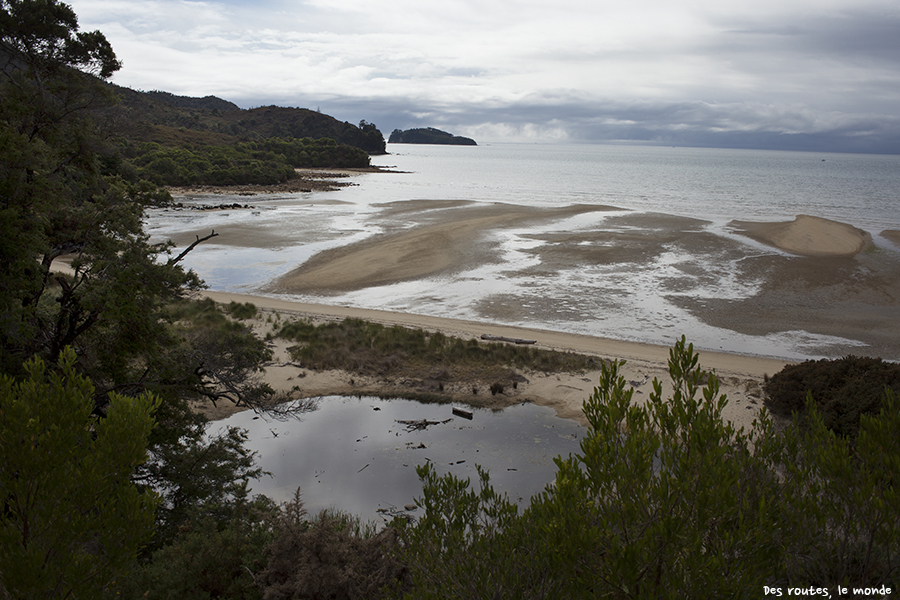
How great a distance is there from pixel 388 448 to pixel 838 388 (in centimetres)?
962

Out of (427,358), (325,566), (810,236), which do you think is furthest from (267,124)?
(325,566)

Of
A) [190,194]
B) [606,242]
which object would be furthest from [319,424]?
[190,194]

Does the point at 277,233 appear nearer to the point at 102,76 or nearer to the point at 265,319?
the point at 265,319

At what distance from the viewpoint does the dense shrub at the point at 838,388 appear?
33.9 ft

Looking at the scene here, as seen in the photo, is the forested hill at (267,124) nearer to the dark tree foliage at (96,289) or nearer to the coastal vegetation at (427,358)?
the coastal vegetation at (427,358)

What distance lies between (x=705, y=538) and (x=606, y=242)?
118 feet

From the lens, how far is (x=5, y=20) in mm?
12406

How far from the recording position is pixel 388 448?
42.0 ft

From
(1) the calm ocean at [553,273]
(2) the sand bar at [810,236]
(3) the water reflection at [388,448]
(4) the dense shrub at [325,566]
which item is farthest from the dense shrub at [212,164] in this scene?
(4) the dense shrub at [325,566]

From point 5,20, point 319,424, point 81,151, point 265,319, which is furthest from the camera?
point 265,319

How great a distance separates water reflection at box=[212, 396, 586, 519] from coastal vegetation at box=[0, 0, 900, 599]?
204 centimetres

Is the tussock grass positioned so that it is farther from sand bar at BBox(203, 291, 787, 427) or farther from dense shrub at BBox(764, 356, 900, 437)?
dense shrub at BBox(764, 356, 900, 437)

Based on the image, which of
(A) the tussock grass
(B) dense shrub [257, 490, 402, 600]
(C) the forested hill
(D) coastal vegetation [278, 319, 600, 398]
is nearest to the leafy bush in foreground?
(B) dense shrub [257, 490, 402, 600]

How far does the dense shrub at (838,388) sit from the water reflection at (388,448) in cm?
464
